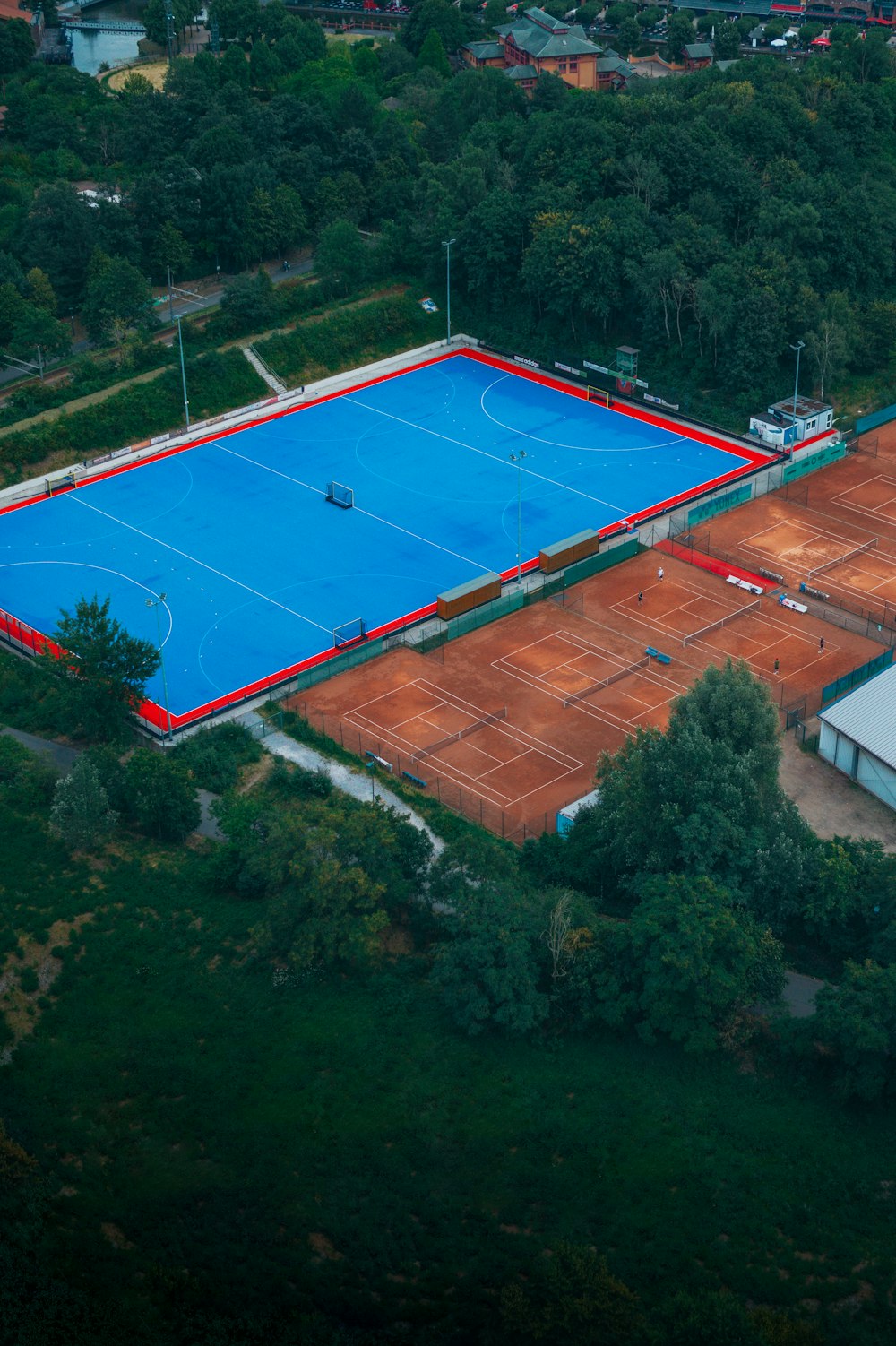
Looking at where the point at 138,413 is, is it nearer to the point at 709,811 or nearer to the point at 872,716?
the point at 872,716

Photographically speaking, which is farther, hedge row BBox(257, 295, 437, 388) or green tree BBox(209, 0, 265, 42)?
green tree BBox(209, 0, 265, 42)

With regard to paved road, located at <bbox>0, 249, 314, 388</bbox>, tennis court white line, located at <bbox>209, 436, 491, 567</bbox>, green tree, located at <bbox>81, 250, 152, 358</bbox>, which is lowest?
tennis court white line, located at <bbox>209, 436, 491, 567</bbox>

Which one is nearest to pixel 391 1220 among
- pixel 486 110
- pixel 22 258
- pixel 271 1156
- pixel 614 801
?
pixel 271 1156

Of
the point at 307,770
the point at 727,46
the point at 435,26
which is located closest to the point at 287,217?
the point at 435,26

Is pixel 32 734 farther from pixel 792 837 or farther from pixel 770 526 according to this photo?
pixel 770 526

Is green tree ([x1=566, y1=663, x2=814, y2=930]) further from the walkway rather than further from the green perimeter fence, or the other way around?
the green perimeter fence

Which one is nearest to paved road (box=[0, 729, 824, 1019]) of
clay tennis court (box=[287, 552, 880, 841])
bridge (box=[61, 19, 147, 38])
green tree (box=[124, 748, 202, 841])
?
green tree (box=[124, 748, 202, 841])
